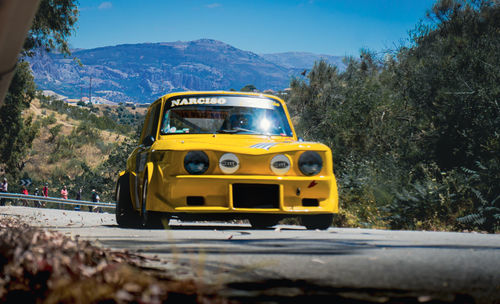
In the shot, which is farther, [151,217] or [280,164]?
[151,217]

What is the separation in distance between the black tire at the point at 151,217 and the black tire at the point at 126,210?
3.13 ft

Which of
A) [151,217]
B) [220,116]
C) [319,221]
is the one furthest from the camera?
[220,116]

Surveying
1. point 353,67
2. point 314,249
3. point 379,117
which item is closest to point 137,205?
point 314,249

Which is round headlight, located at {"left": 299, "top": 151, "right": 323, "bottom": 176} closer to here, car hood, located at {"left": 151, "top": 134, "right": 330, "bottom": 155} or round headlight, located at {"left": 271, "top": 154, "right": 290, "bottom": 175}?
car hood, located at {"left": 151, "top": 134, "right": 330, "bottom": 155}

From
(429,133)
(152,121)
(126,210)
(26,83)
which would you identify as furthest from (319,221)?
(26,83)

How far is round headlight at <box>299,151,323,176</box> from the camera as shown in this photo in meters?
7.82

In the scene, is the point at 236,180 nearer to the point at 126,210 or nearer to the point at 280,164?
the point at 280,164

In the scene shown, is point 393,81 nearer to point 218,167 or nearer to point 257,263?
A: point 218,167

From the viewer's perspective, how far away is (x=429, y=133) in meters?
18.2

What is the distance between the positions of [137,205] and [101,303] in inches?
241

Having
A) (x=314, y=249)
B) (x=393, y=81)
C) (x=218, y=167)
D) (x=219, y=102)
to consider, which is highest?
(x=393, y=81)

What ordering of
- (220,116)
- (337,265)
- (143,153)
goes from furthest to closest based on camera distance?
(220,116) → (143,153) → (337,265)

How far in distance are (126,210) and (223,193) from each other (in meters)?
2.23

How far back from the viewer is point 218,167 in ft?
25.2
